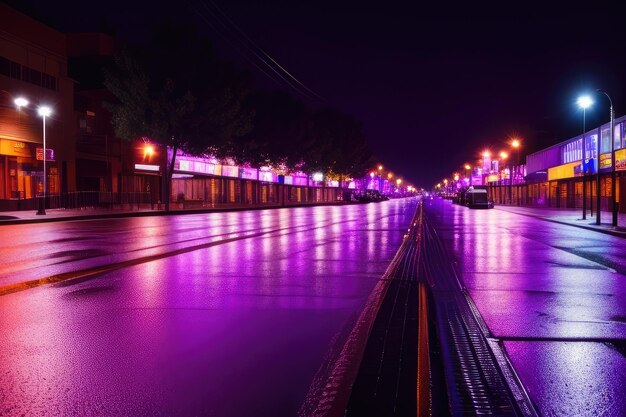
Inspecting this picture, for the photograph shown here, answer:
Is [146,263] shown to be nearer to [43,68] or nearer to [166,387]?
[166,387]

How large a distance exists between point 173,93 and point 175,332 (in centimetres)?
4192

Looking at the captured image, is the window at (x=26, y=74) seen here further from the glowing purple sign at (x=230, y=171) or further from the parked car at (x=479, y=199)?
the parked car at (x=479, y=199)

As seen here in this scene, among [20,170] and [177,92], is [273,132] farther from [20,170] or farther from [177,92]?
[20,170]

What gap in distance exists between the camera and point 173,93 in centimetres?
4628

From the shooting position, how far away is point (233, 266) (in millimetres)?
12789

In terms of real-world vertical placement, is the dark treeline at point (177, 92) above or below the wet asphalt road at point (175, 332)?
above

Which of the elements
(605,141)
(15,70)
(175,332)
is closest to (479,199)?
(605,141)

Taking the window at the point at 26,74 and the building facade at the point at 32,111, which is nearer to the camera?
the window at the point at 26,74

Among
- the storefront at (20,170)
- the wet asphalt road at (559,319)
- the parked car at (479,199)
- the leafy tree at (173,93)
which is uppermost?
the leafy tree at (173,93)

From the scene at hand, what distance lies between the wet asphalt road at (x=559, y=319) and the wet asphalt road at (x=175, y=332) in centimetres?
181

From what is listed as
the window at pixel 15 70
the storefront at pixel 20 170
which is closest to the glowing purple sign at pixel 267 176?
the storefront at pixel 20 170

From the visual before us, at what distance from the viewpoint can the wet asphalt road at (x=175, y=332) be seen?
4.60 meters

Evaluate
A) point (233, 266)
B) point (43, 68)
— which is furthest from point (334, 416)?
point (43, 68)

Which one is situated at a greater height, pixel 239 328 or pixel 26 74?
pixel 26 74
